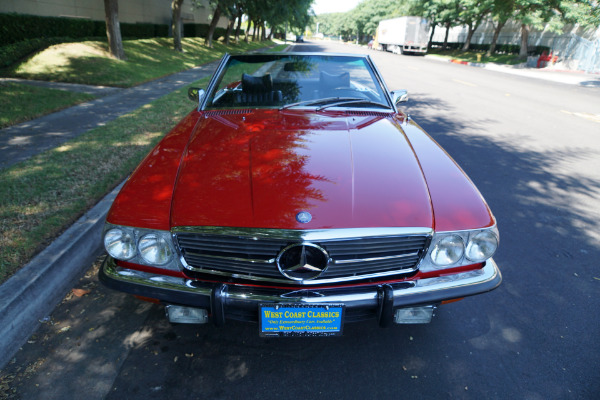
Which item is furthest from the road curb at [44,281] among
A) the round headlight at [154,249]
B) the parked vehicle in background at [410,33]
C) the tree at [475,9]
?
the parked vehicle in background at [410,33]

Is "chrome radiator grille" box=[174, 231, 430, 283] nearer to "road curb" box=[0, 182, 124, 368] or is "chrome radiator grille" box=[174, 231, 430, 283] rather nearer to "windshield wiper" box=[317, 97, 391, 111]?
"road curb" box=[0, 182, 124, 368]

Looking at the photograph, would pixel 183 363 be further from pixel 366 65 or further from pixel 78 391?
pixel 366 65

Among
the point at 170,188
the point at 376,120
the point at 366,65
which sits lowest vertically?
the point at 170,188

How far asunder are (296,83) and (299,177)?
1672mm

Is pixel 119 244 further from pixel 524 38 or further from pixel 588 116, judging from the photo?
pixel 524 38

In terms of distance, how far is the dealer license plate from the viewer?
1839 mm

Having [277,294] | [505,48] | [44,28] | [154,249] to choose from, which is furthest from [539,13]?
[154,249]

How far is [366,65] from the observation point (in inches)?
147

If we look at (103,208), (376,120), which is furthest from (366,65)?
(103,208)

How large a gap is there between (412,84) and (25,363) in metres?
14.1

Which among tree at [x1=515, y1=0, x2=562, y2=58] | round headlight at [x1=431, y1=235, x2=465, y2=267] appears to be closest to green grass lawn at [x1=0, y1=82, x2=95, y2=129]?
round headlight at [x1=431, y1=235, x2=465, y2=267]

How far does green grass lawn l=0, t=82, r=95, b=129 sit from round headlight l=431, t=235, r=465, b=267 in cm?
686

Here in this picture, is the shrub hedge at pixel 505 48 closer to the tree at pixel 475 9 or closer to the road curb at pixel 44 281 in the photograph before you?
the tree at pixel 475 9

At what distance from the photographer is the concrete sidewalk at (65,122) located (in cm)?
499
